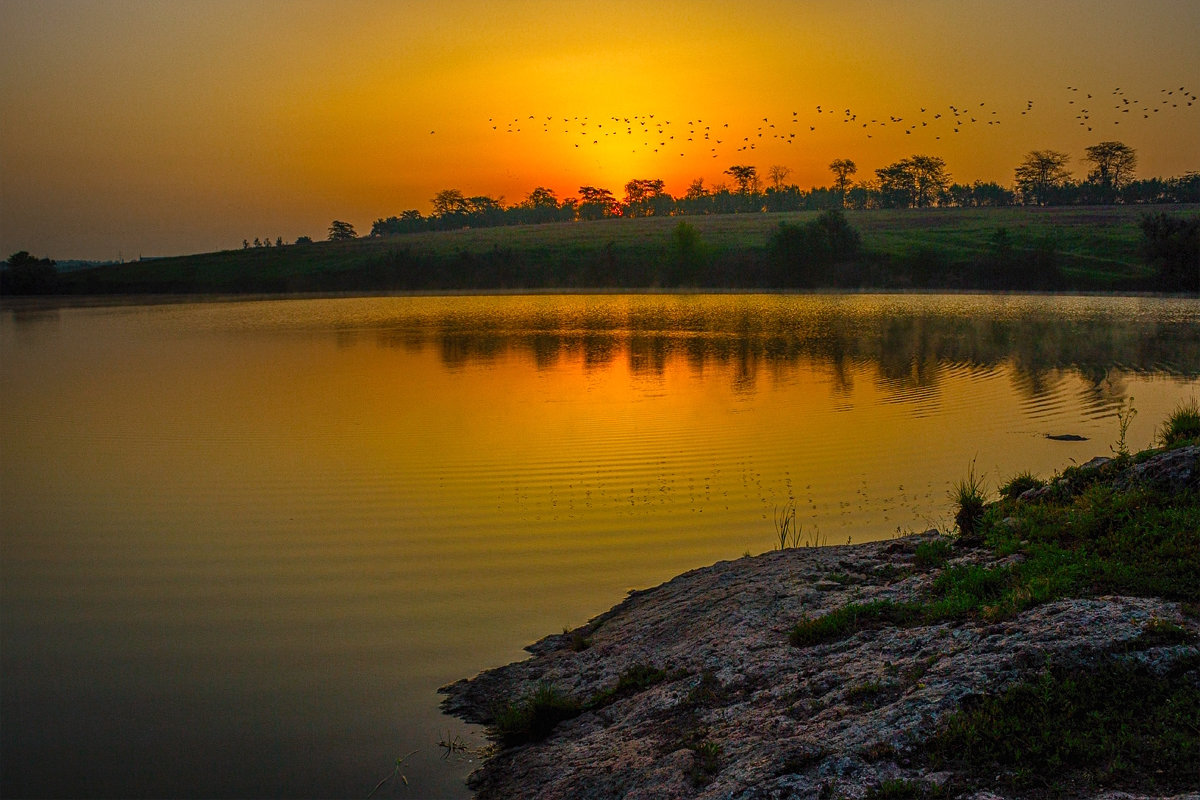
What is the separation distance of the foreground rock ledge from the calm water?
2.55 ft

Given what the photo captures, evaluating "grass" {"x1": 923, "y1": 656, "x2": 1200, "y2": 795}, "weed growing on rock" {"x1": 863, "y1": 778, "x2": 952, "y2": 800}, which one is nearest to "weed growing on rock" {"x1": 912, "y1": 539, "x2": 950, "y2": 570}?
"grass" {"x1": 923, "y1": 656, "x2": 1200, "y2": 795}

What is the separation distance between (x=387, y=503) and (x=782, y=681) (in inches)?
317

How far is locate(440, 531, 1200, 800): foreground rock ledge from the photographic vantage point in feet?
16.8

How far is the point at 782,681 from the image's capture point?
6324 mm

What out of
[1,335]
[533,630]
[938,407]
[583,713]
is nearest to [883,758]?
[583,713]

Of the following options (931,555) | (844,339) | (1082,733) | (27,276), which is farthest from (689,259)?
(1082,733)

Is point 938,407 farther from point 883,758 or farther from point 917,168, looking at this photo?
point 917,168

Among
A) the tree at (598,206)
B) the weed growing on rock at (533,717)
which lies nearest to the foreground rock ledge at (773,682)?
the weed growing on rock at (533,717)

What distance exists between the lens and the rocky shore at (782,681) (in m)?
5.05

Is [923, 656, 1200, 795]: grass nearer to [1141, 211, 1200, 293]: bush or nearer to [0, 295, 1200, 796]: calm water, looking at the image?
[0, 295, 1200, 796]: calm water

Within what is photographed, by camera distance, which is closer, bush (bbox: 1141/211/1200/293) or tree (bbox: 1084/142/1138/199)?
bush (bbox: 1141/211/1200/293)

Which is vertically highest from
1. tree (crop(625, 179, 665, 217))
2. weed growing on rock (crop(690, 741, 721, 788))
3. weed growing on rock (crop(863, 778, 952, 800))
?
tree (crop(625, 179, 665, 217))

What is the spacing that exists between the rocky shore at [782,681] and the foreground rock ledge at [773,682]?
13mm

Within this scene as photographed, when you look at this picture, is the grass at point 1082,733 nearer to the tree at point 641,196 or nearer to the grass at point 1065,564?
the grass at point 1065,564
